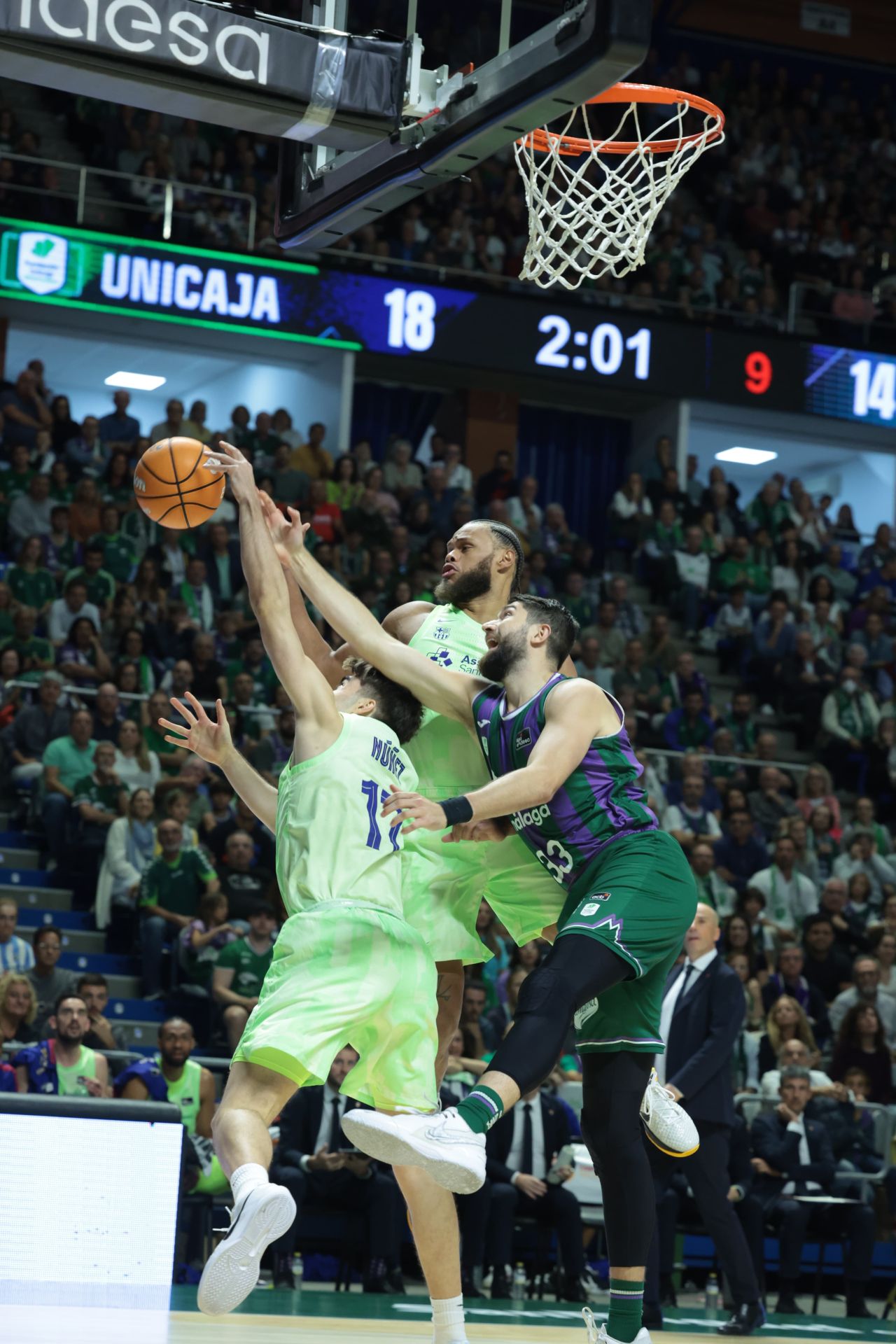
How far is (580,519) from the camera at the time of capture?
22578 millimetres

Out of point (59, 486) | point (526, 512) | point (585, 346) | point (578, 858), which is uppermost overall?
point (585, 346)

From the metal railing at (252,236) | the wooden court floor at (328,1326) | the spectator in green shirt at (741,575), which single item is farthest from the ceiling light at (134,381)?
the wooden court floor at (328,1326)

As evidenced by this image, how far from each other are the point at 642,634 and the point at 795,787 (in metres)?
2.21

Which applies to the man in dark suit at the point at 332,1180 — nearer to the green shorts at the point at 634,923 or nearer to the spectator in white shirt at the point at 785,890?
the green shorts at the point at 634,923

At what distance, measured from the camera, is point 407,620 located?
255 inches

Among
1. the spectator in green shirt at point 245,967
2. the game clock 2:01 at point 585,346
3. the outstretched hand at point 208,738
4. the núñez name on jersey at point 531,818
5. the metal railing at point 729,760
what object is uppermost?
the game clock 2:01 at point 585,346

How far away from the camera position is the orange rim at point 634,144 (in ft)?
23.0

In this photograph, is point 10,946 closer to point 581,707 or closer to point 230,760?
point 230,760

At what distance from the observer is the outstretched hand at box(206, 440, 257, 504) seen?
17.6 feet

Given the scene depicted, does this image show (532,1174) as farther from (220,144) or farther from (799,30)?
(799,30)

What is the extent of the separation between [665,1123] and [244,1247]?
1881mm

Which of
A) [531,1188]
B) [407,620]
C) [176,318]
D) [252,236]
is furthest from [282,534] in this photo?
[252,236]

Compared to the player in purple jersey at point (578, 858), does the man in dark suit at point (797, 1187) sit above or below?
below

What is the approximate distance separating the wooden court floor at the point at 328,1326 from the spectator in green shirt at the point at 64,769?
186 inches
